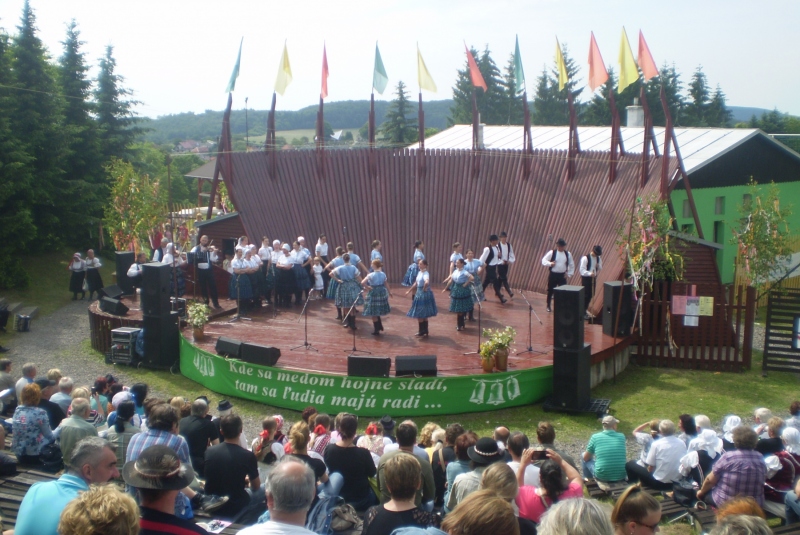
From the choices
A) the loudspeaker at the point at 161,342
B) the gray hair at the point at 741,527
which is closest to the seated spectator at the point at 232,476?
the gray hair at the point at 741,527

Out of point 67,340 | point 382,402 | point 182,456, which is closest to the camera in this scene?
point 182,456

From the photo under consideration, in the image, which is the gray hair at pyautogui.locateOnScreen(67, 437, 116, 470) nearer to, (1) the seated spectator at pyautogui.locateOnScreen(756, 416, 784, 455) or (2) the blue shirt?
(2) the blue shirt

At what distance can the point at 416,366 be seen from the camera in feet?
33.1

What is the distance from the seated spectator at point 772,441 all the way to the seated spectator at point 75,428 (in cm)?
534

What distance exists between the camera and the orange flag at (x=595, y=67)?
1525cm

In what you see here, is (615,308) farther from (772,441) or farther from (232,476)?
(232,476)

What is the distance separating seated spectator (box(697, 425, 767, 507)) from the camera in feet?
19.1

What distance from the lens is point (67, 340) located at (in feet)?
50.2

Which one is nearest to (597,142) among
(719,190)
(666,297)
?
(719,190)

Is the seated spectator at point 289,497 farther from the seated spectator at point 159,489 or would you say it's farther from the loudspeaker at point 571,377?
the loudspeaker at point 571,377

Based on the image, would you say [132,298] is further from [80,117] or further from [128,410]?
[80,117]

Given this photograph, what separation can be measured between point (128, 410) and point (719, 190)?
51.3 feet

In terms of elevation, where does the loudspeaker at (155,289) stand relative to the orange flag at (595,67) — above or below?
below

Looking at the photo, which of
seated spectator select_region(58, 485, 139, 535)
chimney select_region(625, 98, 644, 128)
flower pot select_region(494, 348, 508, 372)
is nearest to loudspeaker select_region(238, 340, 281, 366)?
flower pot select_region(494, 348, 508, 372)
